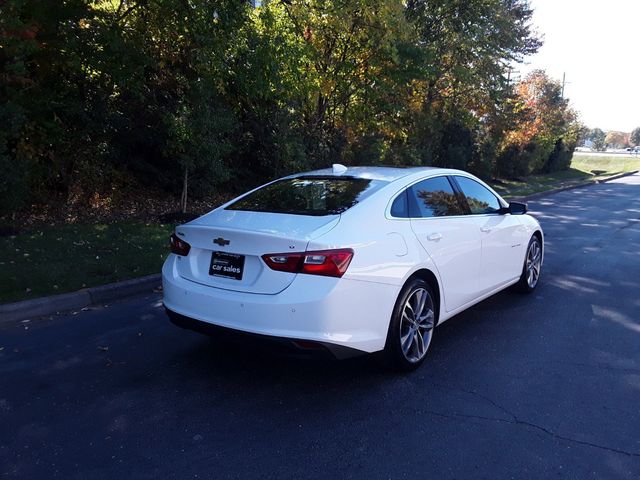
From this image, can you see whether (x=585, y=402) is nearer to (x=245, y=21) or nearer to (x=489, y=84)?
(x=245, y=21)

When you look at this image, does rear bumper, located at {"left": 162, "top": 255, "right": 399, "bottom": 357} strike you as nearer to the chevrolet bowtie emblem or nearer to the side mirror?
the chevrolet bowtie emblem

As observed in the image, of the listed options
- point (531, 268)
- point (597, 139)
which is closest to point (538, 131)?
point (531, 268)

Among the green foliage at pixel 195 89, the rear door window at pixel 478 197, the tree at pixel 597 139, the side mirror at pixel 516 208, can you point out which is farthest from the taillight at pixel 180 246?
the tree at pixel 597 139

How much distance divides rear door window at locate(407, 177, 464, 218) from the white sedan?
0.5 inches

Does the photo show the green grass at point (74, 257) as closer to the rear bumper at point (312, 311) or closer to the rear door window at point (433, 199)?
the rear bumper at point (312, 311)

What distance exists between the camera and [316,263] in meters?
3.50

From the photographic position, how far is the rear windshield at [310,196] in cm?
412

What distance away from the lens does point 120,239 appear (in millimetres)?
8320

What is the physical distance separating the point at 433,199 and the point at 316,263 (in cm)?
168

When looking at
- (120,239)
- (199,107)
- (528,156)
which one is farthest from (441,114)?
(120,239)

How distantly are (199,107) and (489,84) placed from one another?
13.7m

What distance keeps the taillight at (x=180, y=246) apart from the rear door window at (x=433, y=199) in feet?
5.79

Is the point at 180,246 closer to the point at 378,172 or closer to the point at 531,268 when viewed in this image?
the point at 378,172

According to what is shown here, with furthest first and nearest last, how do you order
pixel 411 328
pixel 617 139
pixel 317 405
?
pixel 617 139 → pixel 411 328 → pixel 317 405
